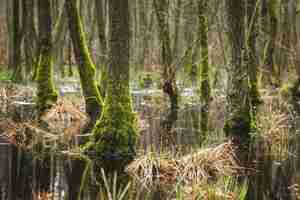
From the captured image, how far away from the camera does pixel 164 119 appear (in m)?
20.0

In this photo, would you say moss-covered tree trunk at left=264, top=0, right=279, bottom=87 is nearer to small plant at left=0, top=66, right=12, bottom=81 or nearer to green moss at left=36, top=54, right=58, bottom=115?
green moss at left=36, top=54, right=58, bottom=115

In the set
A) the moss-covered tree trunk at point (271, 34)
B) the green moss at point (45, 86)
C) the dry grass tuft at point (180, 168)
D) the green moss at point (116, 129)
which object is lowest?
the dry grass tuft at point (180, 168)

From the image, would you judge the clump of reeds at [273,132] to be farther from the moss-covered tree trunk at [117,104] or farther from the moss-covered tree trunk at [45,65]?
the moss-covered tree trunk at [45,65]

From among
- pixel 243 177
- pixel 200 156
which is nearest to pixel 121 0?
pixel 200 156

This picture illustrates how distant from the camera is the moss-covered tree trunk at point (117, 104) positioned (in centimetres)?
1234

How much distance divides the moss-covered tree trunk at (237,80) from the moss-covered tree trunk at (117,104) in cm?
Result: 327

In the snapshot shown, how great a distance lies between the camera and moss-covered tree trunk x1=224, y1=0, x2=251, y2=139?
14.5m

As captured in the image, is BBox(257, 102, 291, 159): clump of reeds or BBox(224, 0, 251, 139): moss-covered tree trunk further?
BBox(224, 0, 251, 139): moss-covered tree trunk

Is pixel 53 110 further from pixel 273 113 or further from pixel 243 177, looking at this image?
pixel 243 177

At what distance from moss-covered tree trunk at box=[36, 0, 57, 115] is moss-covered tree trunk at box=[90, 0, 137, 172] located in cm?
581

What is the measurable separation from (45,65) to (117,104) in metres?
6.45

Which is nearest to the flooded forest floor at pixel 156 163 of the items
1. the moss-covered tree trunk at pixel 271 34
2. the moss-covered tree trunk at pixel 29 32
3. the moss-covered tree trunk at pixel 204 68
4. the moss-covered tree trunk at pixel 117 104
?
the moss-covered tree trunk at pixel 117 104

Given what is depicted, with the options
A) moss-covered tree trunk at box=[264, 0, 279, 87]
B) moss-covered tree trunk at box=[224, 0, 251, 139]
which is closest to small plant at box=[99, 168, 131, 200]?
moss-covered tree trunk at box=[224, 0, 251, 139]

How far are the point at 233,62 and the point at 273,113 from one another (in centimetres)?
234
